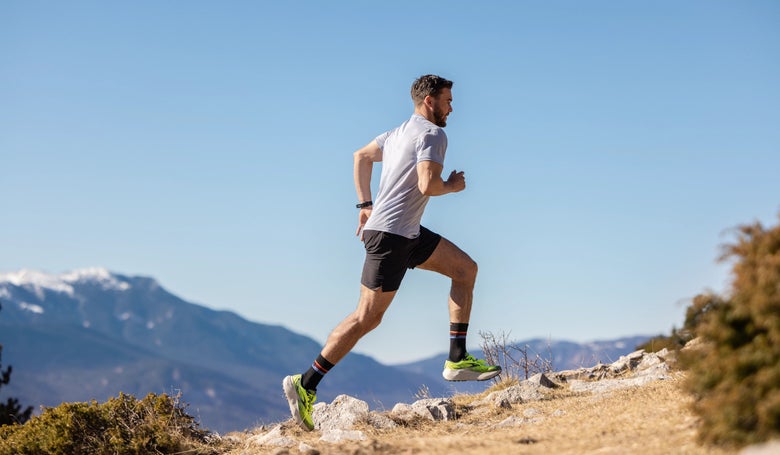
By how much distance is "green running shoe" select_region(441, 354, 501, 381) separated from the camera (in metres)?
8.38

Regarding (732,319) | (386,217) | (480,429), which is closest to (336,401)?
(480,429)

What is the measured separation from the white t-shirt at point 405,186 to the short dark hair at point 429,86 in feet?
0.76

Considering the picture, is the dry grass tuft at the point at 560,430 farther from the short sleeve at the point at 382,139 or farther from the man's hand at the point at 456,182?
the short sleeve at the point at 382,139

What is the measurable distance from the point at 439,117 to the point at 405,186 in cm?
76

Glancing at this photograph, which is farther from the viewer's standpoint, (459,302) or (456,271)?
(459,302)

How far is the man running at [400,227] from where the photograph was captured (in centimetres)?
736

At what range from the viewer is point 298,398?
7.97 meters

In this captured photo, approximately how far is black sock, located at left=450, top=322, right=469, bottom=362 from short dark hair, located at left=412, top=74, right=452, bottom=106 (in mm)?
2145

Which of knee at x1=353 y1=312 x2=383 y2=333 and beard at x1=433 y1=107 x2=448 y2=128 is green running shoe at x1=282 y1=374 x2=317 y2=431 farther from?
beard at x1=433 y1=107 x2=448 y2=128

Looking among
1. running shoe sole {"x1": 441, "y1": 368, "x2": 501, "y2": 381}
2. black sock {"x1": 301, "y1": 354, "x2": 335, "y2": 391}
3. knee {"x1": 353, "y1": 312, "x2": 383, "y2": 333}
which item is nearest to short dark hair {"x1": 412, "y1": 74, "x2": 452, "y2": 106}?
knee {"x1": 353, "y1": 312, "x2": 383, "y2": 333}

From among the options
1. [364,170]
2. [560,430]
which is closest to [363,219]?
[364,170]

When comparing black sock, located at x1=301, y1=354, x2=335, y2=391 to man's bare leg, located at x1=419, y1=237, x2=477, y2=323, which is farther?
man's bare leg, located at x1=419, y1=237, x2=477, y2=323

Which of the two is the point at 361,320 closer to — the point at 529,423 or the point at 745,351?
the point at 529,423

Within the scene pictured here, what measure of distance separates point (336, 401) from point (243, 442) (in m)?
1.06
